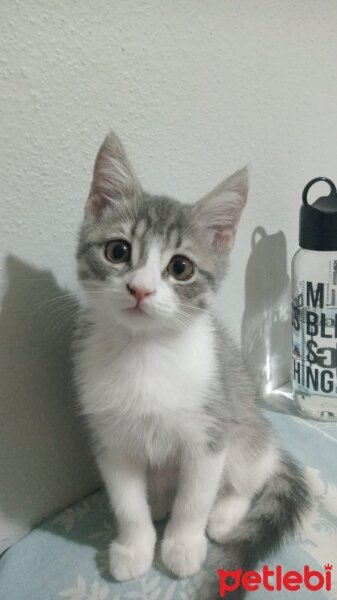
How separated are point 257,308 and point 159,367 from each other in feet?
1.67

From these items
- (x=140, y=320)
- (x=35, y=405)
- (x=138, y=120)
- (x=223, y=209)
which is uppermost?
(x=138, y=120)

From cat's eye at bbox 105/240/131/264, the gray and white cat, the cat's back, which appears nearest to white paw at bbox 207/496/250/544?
the gray and white cat

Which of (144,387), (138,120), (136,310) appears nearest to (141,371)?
(144,387)

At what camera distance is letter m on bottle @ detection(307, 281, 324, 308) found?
3.23 ft

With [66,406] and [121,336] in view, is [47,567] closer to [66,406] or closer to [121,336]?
[66,406]

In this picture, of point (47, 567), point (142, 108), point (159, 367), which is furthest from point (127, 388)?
point (142, 108)

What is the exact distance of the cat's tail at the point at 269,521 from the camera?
0.64 m

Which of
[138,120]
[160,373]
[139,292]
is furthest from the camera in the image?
[138,120]

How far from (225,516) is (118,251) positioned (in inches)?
18.7

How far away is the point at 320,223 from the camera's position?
0.89m

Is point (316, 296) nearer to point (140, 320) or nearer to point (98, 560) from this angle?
point (140, 320)

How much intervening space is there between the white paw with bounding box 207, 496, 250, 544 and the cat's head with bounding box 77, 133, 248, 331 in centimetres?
35

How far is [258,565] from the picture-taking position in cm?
66

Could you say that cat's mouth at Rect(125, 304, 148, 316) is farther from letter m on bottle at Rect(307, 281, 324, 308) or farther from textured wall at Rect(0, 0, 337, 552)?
letter m on bottle at Rect(307, 281, 324, 308)
